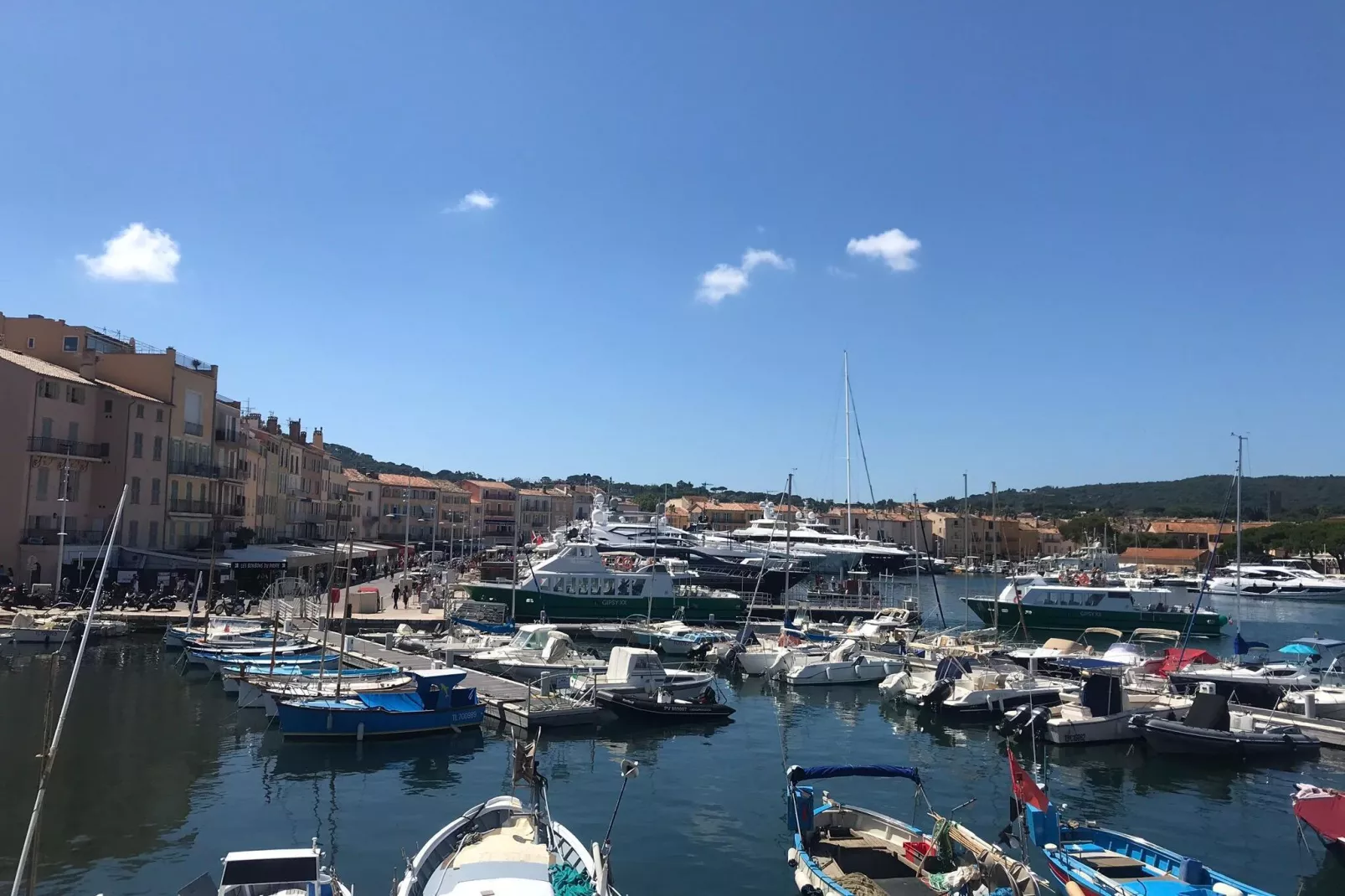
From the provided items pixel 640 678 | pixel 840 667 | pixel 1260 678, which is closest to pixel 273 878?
pixel 640 678

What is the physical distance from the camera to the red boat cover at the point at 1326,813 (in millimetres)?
17141

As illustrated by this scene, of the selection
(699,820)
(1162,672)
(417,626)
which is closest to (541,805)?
(699,820)

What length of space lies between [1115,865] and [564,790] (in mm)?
12141

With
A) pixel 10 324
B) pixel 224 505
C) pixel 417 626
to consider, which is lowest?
pixel 417 626

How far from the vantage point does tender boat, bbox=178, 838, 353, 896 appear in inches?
480

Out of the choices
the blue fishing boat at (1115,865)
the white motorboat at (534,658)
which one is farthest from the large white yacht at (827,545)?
the blue fishing boat at (1115,865)


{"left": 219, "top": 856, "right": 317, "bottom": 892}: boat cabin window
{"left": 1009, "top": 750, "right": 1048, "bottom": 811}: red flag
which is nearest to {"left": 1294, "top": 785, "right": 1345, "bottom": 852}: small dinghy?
{"left": 1009, "top": 750, "right": 1048, "bottom": 811}: red flag

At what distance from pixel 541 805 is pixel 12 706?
22327 millimetres

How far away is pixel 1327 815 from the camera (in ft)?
56.5

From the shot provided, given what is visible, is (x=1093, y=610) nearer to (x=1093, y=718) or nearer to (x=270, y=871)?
(x=1093, y=718)

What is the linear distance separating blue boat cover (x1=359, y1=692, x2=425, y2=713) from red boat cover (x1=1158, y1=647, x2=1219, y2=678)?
29774mm

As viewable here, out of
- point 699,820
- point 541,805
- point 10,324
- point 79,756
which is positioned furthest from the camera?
point 10,324

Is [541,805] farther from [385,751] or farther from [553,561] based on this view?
[553,561]

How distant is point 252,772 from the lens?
2281 cm
